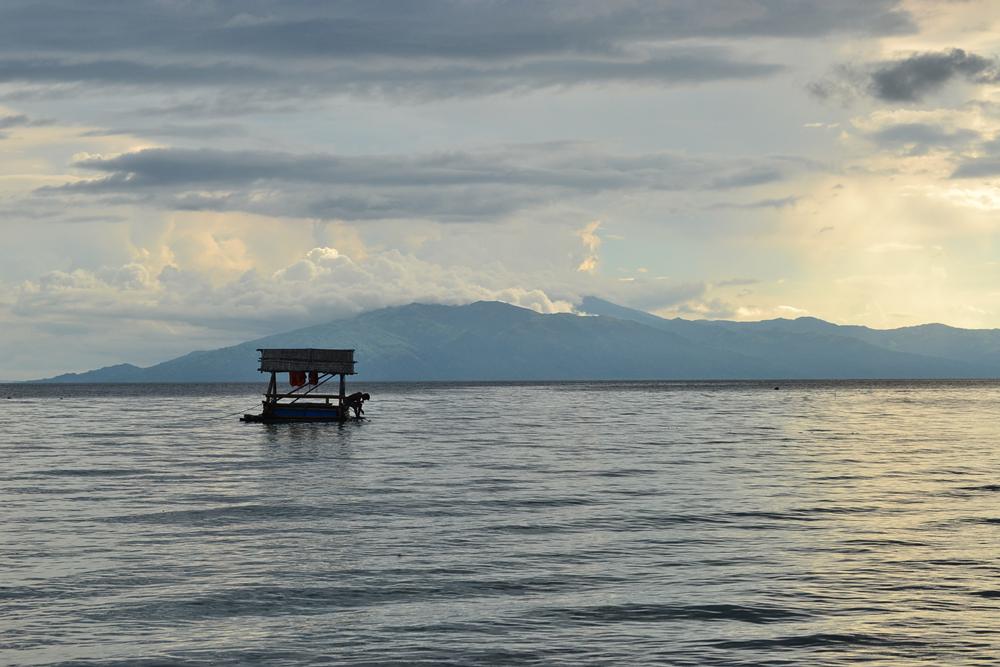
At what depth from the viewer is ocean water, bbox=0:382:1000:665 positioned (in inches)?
658

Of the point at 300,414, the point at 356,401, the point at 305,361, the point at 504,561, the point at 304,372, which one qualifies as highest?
the point at 305,361

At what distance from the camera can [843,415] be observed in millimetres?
101250

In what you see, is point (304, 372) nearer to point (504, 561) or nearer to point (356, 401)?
point (356, 401)

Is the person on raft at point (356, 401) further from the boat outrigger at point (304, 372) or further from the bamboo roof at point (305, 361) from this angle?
the bamboo roof at point (305, 361)

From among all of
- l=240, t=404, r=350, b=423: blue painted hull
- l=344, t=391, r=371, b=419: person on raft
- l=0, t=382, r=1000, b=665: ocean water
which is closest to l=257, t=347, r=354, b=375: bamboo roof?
l=240, t=404, r=350, b=423: blue painted hull

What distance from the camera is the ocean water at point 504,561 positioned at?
16.7m

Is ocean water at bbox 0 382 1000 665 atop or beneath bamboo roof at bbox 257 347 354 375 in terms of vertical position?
beneath

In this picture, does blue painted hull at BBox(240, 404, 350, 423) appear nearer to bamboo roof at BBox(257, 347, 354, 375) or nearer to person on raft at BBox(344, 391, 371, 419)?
person on raft at BBox(344, 391, 371, 419)

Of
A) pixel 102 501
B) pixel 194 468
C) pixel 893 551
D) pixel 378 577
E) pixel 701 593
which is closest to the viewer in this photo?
pixel 701 593

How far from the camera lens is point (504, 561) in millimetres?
23469

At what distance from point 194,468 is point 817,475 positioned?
26.0 metres

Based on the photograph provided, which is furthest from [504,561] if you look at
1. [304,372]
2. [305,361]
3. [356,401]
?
[356,401]

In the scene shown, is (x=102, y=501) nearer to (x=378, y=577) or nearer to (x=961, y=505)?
(x=378, y=577)

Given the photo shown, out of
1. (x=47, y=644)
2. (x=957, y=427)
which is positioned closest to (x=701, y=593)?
(x=47, y=644)
